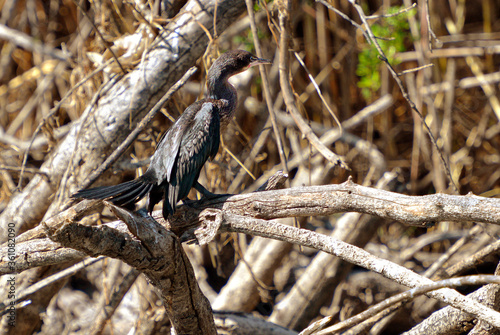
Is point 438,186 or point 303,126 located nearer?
point 303,126

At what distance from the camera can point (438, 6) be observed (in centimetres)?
430

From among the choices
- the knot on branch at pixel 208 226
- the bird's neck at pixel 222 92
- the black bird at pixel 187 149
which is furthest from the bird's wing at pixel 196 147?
the knot on branch at pixel 208 226

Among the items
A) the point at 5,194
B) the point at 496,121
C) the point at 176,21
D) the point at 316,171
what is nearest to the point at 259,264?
the point at 316,171

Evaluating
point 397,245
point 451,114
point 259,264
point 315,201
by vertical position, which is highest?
point 315,201

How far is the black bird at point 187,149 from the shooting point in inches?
86.1

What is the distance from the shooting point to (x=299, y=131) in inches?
160

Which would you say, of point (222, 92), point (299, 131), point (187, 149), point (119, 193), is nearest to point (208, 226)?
point (119, 193)

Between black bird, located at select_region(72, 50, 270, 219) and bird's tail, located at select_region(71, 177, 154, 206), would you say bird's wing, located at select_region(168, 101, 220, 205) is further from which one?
bird's tail, located at select_region(71, 177, 154, 206)

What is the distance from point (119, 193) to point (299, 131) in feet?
7.19

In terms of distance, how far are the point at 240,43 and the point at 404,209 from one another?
95.3 inches

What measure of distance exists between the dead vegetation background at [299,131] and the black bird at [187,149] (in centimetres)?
20

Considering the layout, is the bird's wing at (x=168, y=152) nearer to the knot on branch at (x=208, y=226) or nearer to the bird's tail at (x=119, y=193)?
the bird's tail at (x=119, y=193)

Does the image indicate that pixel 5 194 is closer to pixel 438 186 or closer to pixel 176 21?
pixel 176 21

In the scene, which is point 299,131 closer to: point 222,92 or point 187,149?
point 222,92
